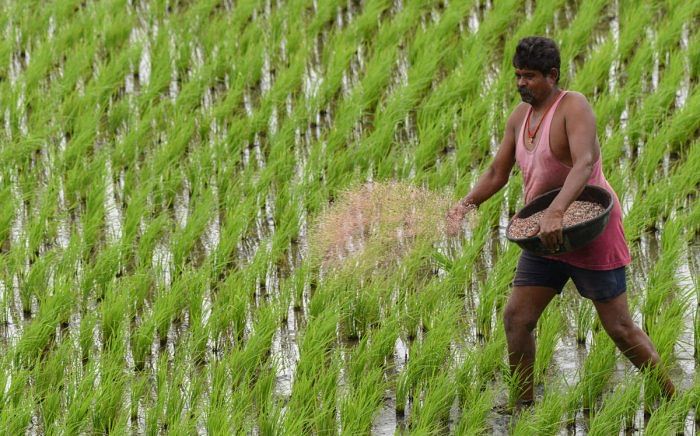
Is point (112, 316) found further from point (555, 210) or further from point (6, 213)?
point (555, 210)

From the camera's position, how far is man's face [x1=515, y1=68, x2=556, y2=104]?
13.0ft

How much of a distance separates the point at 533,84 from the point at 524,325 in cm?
70

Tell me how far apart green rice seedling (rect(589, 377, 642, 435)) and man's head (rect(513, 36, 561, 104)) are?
0.87 metres

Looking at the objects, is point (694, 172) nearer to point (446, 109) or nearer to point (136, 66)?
point (446, 109)

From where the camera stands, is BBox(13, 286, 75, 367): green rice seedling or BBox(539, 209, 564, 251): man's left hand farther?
BBox(13, 286, 75, 367): green rice seedling

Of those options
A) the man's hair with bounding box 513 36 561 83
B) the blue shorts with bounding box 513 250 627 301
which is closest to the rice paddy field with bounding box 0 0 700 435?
the blue shorts with bounding box 513 250 627 301

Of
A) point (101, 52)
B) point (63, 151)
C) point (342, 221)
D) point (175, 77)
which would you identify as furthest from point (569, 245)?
point (101, 52)

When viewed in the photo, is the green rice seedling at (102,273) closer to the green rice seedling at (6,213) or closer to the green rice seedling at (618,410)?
the green rice seedling at (6,213)

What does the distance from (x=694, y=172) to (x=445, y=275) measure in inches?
45.6

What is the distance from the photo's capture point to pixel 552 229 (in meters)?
3.83

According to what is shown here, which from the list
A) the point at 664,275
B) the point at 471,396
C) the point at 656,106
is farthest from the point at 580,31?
the point at 471,396

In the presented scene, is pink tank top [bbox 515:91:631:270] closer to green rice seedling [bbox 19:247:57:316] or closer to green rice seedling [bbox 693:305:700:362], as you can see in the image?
green rice seedling [bbox 693:305:700:362]

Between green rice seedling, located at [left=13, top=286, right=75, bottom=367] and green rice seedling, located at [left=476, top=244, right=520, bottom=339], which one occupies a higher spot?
green rice seedling, located at [left=13, top=286, right=75, bottom=367]

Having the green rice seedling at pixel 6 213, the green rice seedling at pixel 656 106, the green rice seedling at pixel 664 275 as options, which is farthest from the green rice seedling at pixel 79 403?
the green rice seedling at pixel 656 106
